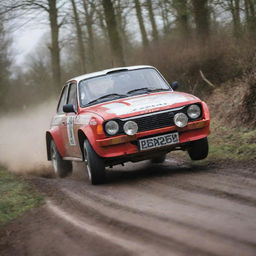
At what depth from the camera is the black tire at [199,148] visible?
327 inches

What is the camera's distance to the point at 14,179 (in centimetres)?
1019

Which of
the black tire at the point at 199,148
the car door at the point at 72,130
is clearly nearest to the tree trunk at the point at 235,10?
the car door at the point at 72,130

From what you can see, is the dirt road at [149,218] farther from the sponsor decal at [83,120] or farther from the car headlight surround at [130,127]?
the sponsor decal at [83,120]

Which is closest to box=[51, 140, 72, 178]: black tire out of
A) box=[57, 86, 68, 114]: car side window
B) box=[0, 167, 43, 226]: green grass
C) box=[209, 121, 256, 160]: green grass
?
box=[57, 86, 68, 114]: car side window

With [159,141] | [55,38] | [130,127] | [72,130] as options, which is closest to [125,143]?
[130,127]

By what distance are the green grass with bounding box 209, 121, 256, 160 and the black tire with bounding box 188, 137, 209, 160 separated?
2.43 ft

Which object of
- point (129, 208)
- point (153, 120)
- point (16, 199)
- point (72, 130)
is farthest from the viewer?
point (72, 130)

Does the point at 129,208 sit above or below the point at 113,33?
below

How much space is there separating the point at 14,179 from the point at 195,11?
12.8 m

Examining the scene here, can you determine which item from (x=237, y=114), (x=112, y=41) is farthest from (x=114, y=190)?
(x=112, y=41)

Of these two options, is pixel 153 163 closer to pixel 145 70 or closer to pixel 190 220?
pixel 145 70

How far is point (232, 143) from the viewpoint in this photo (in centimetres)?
1065

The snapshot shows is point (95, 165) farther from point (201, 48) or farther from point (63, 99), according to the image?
point (201, 48)

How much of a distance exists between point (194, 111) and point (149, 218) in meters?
2.96
